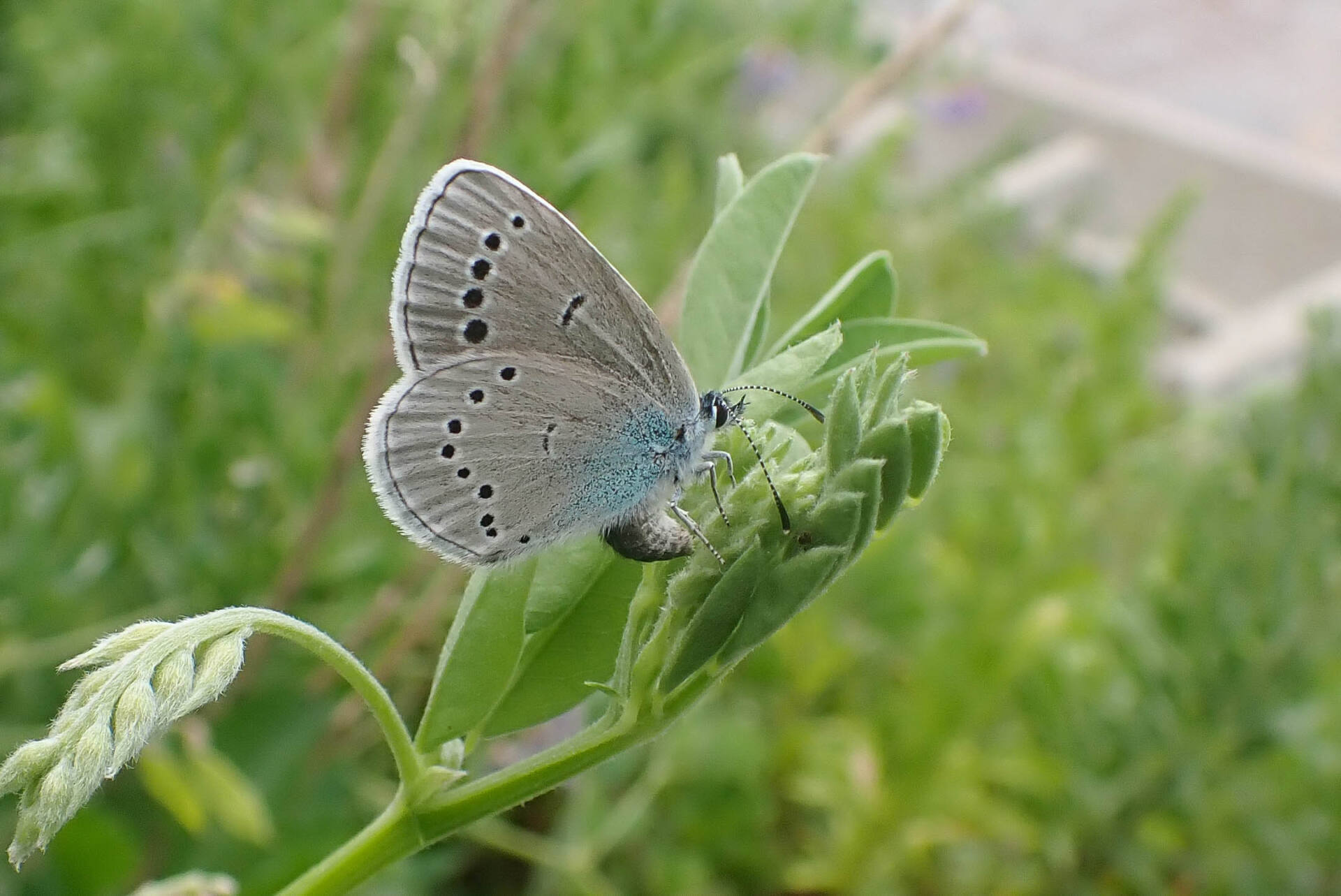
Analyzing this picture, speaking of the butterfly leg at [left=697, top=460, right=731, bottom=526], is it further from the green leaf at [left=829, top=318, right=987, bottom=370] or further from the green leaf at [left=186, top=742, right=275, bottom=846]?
the green leaf at [left=186, top=742, right=275, bottom=846]

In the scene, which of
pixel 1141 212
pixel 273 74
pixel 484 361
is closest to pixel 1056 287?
pixel 1141 212

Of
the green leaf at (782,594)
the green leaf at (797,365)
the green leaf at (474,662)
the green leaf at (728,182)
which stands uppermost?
the green leaf at (728,182)

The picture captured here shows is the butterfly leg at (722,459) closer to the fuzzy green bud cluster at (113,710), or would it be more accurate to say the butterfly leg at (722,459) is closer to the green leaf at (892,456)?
the green leaf at (892,456)

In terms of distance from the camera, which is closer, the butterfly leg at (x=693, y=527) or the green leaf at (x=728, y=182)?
the butterfly leg at (x=693, y=527)

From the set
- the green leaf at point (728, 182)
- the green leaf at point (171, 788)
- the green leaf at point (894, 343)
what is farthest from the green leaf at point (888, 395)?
the green leaf at point (171, 788)

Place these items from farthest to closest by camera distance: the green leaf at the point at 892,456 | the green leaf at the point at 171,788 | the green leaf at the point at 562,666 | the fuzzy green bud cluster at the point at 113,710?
the green leaf at the point at 171,788 < the green leaf at the point at 562,666 < the green leaf at the point at 892,456 < the fuzzy green bud cluster at the point at 113,710

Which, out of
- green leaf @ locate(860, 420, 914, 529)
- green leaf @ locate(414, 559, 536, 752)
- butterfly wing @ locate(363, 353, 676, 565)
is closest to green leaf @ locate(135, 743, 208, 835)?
butterfly wing @ locate(363, 353, 676, 565)

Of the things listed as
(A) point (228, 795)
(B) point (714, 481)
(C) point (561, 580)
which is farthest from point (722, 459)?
(A) point (228, 795)
